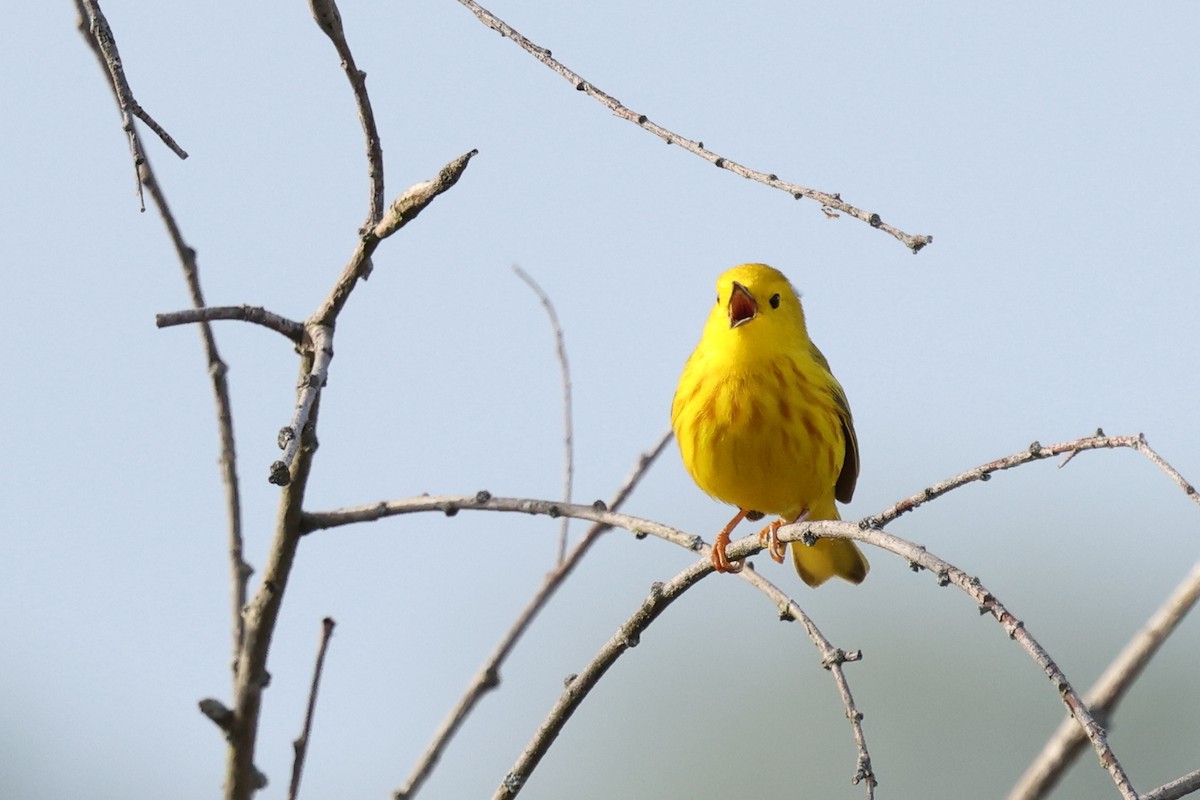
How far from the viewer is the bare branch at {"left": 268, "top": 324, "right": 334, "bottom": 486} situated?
2034 millimetres

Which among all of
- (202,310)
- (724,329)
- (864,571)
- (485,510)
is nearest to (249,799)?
(485,510)

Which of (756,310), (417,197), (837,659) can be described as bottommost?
(837,659)

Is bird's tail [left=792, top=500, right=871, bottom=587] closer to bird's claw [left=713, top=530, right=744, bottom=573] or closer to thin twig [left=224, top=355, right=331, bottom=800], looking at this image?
bird's claw [left=713, top=530, right=744, bottom=573]

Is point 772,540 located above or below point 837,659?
above

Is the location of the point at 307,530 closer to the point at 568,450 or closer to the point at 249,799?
the point at 249,799

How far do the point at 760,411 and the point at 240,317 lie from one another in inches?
85.1

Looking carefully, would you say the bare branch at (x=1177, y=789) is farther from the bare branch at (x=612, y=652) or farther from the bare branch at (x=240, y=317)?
the bare branch at (x=240, y=317)

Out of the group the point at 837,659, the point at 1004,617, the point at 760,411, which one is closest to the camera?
the point at 1004,617

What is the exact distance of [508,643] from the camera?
120 inches

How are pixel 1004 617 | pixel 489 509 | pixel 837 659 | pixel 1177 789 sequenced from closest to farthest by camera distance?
pixel 1177 789, pixel 1004 617, pixel 837 659, pixel 489 509

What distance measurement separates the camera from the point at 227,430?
2.99 meters

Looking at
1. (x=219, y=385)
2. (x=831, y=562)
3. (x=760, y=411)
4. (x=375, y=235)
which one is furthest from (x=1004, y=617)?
(x=831, y=562)

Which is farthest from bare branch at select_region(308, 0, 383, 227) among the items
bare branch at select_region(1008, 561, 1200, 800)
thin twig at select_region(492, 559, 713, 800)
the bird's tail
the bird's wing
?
the bird's tail

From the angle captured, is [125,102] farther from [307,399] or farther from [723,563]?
[723,563]
